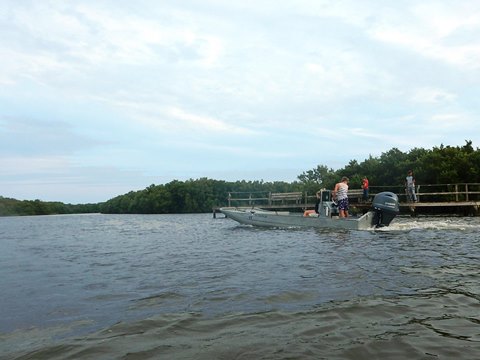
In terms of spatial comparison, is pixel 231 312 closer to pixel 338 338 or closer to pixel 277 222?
pixel 338 338

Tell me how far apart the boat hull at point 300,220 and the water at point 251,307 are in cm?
711

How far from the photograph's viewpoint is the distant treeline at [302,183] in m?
35.3

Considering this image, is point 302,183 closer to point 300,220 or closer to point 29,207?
point 300,220

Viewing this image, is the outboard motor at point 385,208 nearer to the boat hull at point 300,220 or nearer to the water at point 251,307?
the boat hull at point 300,220

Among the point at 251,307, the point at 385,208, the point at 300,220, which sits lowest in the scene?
the point at 251,307

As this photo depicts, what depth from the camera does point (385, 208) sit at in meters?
17.8

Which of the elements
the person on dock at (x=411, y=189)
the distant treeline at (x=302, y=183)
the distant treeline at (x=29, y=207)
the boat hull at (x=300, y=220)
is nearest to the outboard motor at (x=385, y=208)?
the boat hull at (x=300, y=220)

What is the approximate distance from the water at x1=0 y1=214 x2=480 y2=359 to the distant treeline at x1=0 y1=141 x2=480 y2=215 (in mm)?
27789

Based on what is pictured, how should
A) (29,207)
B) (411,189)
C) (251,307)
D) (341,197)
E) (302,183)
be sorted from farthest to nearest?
(29,207) < (302,183) < (411,189) < (341,197) < (251,307)

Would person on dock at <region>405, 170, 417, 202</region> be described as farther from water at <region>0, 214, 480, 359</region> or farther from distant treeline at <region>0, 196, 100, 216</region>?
distant treeline at <region>0, 196, 100, 216</region>

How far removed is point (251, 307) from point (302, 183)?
7618 centimetres

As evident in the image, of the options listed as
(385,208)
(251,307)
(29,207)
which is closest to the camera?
(251,307)

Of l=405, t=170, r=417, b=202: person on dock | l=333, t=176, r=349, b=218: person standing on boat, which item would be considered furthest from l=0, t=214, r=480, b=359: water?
l=405, t=170, r=417, b=202: person on dock

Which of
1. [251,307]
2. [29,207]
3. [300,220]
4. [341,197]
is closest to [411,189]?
[341,197]
